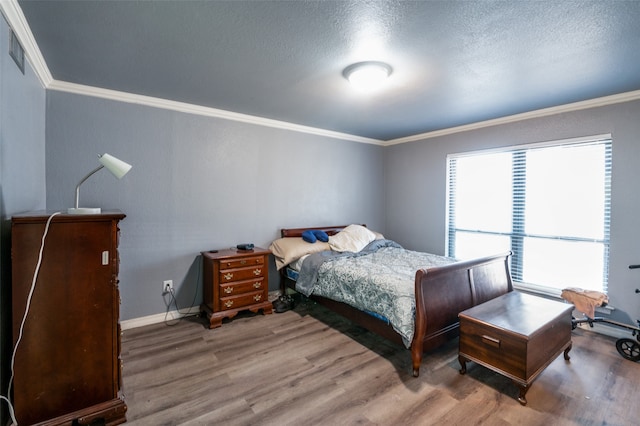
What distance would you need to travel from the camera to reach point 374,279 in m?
2.66

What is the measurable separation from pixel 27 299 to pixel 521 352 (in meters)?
3.01

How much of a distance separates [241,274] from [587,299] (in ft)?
11.8

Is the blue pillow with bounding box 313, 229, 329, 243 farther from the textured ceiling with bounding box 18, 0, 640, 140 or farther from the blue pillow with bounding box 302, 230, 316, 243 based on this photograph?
the textured ceiling with bounding box 18, 0, 640, 140

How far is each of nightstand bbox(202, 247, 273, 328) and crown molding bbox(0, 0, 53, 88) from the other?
213cm

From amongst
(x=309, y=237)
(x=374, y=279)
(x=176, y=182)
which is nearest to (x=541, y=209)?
(x=374, y=279)

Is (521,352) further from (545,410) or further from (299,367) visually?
(299,367)

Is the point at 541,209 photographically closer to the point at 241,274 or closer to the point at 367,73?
the point at 367,73

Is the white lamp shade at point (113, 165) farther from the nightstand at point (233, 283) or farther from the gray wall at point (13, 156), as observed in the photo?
the nightstand at point (233, 283)

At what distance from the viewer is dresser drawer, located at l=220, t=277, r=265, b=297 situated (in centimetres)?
319

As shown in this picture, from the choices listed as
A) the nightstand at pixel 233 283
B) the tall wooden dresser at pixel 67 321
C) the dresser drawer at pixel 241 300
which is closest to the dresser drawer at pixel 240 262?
the nightstand at pixel 233 283

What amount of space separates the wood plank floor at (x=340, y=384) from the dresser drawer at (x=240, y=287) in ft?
1.39

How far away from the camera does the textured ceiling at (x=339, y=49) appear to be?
168 cm

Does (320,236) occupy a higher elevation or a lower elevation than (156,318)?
higher

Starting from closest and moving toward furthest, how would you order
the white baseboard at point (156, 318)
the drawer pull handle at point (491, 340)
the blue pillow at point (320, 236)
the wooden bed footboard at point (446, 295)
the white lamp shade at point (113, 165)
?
1. the white lamp shade at point (113, 165)
2. the drawer pull handle at point (491, 340)
3. the wooden bed footboard at point (446, 295)
4. the white baseboard at point (156, 318)
5. the blue pillow at point (320, 236)
